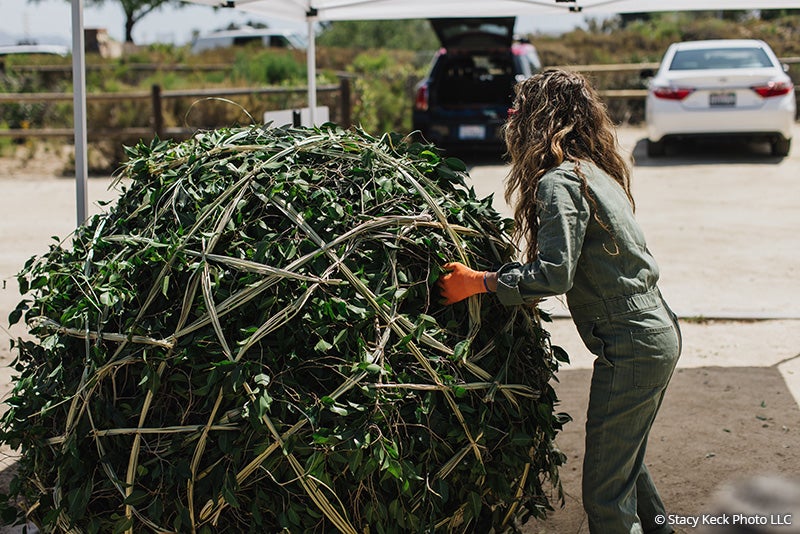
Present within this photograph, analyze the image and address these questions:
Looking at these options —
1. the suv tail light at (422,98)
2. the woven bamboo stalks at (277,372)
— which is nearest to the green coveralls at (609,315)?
the woven bamboo stalks at (277,372)

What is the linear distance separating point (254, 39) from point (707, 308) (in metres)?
26.2

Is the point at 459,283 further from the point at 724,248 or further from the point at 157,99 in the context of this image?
the point at 157,99

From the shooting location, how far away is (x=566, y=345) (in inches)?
243

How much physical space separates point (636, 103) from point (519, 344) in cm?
1773

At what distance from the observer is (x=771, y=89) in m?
12.9

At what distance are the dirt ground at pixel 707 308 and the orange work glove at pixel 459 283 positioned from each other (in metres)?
1.12

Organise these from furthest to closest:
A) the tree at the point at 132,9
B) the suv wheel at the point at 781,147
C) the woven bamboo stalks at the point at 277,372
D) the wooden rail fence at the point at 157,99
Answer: the tree at the point at 132,9 → the wooden rail fence at the point at 157,99 → the suv wheel at the point at 781,147 → the woven bamboo stalks at the point at 277,372

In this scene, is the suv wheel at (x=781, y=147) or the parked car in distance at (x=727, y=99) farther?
the suv wheel at (x=781, y=147)

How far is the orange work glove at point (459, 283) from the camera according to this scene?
9.37 ft

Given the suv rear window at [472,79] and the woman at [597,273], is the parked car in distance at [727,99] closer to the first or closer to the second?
the suv rear window at [472,79]

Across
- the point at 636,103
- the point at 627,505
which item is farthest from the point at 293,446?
the point at 636,103

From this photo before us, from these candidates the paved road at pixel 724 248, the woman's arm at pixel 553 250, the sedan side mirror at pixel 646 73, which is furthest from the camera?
the sedan side mirror at pixel 646 73

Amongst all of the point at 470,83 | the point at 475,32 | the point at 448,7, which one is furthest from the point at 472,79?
the point at 448,7

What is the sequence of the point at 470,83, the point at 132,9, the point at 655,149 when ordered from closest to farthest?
the point at 655,149 < the point at 470,83 < the point at 132,9
